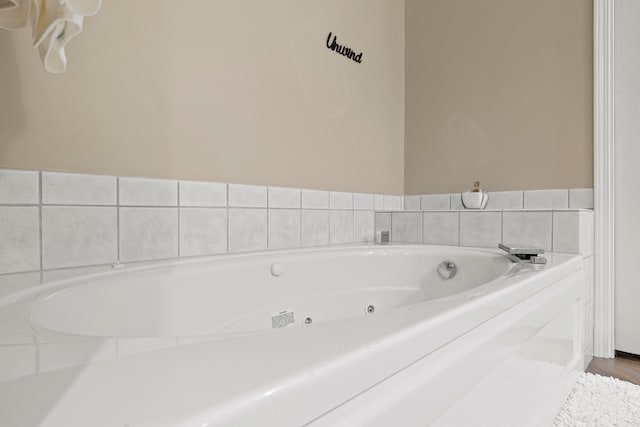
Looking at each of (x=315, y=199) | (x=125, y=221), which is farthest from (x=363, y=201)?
(x=125, y=221)

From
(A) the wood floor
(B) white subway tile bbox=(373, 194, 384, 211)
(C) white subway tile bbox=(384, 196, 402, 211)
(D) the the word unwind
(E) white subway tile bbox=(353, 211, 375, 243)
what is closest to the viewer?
(A) the wood floor

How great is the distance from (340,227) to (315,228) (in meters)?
0.20

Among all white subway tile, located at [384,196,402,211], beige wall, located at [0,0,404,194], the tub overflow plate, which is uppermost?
beige wall, located at [0,0,404,194]

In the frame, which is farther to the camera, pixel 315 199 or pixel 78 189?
pixel 315 199

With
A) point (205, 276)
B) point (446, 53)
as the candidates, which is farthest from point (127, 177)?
point (446, 53)

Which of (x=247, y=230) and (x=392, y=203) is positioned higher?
(x=392, y=203)

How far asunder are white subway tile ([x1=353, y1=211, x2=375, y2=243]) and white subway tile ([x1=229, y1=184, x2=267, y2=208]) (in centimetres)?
67

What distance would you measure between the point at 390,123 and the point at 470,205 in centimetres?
75

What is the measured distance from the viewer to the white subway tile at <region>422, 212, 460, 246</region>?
6.07ft

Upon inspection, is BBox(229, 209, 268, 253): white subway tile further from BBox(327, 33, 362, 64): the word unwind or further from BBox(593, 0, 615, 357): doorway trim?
BBox(593, 0, 615, 357): doorway trim

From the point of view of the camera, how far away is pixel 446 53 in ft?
7.66

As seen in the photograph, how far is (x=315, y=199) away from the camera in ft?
5.96

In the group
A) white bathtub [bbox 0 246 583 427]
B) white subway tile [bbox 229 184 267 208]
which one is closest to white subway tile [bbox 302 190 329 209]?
white subway tile [bbox 229 184 267 208]

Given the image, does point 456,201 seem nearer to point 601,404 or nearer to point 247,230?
point 601,404
